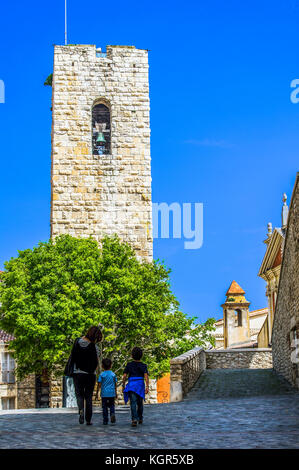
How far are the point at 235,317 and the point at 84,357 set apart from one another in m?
36.4

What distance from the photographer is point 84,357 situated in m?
10.3

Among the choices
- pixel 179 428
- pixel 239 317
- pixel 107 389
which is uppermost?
pixel 239 317

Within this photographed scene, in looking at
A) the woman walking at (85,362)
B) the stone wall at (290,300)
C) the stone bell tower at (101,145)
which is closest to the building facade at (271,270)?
the stone bell tower at (101,145)

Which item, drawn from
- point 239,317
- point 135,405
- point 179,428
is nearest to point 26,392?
point 239,317

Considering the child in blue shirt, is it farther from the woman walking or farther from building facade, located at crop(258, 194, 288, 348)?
building facade, located at crop(258, 194, 288, 348)

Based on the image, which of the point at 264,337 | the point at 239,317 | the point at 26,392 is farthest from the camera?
the point at 239,317

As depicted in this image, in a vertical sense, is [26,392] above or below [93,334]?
below

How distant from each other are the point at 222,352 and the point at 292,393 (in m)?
13.8

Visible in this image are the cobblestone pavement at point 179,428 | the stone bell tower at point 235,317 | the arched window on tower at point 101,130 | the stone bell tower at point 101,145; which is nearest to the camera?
the cobblestone pavement at point 179,428

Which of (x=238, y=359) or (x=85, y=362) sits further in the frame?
(x=238, y=359)

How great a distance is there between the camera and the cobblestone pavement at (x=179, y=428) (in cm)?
808

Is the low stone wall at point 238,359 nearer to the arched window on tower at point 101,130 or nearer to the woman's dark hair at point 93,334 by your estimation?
the arched window on tower at point 101,130

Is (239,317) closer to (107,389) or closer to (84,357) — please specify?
(107,389)

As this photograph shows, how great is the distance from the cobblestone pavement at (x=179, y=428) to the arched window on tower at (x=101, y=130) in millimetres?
17497
